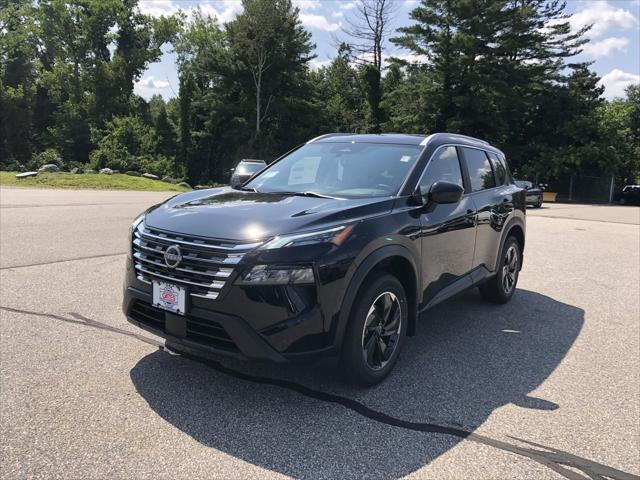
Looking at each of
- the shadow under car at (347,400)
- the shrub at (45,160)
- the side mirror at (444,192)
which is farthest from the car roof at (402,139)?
the shrub at (45,160)

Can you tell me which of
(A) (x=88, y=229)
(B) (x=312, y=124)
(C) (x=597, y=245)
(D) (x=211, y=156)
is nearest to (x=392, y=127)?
(B) (x=312, y=124)

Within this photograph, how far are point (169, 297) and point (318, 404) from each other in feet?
3.86

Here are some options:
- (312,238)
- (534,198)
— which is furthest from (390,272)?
(534,198)

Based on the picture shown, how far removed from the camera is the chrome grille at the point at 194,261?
3016 mm

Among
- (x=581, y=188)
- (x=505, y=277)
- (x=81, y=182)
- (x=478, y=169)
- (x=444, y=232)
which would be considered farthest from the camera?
(x=581, y=188)

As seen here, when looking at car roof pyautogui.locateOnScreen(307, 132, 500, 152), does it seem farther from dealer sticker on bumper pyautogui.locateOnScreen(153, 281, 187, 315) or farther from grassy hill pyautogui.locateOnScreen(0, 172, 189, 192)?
grassy hill pyautogui.locateOnScreen(0, 172, 189, 192)

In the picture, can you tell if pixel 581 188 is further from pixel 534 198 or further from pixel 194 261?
pixel 194 261

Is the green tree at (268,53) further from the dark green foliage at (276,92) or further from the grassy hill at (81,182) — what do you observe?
the grassy hill at (81,182)

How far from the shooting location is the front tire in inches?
131

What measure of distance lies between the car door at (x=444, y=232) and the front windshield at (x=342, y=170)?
0.88 feet

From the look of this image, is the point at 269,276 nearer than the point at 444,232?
Yes

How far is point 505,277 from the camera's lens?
6000 mm

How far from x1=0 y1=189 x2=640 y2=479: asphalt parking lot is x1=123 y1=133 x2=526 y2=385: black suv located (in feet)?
1.31

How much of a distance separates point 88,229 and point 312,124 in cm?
3546
